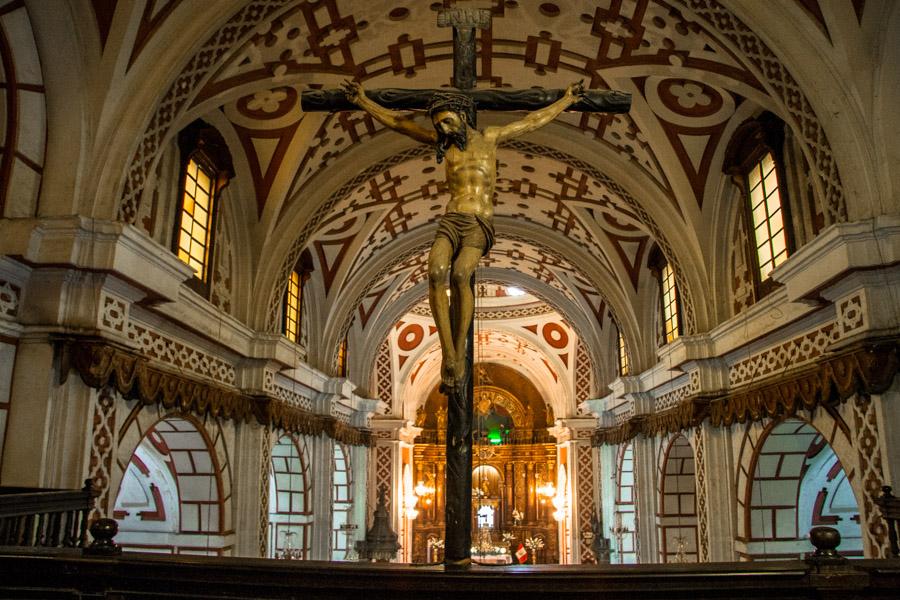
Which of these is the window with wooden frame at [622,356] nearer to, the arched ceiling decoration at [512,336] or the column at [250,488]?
the arched ceiling decoration at [512,336]

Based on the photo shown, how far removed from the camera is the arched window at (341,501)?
19.8 meters

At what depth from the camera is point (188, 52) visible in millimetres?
7484

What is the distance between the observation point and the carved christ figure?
11.6 feet

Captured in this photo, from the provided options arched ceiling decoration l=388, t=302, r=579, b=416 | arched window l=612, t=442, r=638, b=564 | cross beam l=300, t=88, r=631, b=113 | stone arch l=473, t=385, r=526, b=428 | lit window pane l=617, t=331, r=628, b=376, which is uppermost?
arched ceiling decoration l=388, t=302, r=579, b=416

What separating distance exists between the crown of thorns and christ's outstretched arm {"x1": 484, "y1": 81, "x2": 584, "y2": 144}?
17 cm

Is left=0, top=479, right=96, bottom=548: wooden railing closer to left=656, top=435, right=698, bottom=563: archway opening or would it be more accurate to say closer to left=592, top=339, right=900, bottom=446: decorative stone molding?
left=592, top=339, right=900, bottom=446: decorative stone molding

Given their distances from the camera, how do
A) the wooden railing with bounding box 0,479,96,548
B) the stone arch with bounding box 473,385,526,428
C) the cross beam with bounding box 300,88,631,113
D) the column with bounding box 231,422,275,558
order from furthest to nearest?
the stone arch with bounding box 473,385,526,428, the column with bounding box 231,422,275,558, the wooden railing with bounding box 0,479,96,548, the cross beam with bounding box 300,88,631,113

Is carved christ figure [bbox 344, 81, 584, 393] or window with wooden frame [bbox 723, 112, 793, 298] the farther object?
window with wooden frame [bbox 723, 112, 793, 298]

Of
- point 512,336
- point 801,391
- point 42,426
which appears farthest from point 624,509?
point 42,426

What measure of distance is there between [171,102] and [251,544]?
6.53 meters

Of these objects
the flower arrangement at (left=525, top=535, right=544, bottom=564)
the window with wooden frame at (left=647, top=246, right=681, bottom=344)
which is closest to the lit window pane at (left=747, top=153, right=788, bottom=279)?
the window with wooden frame at (left=647, top=246, right=681, bottom=344)

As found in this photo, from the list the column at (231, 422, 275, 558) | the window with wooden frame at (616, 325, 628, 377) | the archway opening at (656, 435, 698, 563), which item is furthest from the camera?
the window with wooden frame at (616, 325, 628, 377)

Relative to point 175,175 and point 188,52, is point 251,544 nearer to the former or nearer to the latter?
point 175,175

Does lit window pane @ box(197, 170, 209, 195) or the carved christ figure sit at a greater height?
lit window pane @ box(197, 170, 209, 195)
